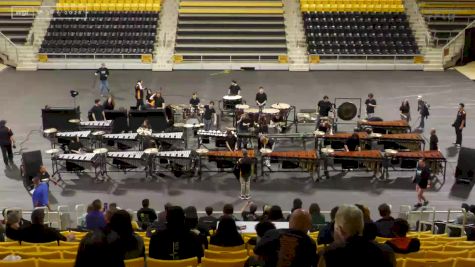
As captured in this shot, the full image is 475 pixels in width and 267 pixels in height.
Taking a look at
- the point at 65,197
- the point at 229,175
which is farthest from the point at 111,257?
the point at 229,175

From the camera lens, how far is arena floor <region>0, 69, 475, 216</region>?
16.2 metres

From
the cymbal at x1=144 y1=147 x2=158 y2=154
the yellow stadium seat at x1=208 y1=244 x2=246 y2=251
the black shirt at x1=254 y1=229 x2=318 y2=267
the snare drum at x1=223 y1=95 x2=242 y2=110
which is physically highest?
the snare drum at x1=223 y1=95 x2=242 y2=110

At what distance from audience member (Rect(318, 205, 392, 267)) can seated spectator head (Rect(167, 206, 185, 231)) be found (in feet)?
7.88

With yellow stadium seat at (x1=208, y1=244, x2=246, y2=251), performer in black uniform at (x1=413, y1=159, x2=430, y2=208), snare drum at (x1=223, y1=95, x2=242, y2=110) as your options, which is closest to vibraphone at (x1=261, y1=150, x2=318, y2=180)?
performer in black uniform at (x1=413, y1=159, x2=430, y2=208)

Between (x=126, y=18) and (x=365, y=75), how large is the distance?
43.1 ft

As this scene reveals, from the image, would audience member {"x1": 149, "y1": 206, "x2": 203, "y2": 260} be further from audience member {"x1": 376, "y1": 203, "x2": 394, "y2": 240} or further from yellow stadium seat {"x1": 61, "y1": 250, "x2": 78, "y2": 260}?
audience member {"x1": 376, "y1": 203, "x2": 394, "y2": 240}

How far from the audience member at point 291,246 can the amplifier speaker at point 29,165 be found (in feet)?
40.2

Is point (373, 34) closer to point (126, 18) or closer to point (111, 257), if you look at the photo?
point (126, 18)

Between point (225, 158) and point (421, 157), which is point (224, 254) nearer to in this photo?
point (225, 158)

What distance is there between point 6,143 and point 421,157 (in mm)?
11338

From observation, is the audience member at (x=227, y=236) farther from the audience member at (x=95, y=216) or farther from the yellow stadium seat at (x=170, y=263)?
the audience member at (x=95, y=216)

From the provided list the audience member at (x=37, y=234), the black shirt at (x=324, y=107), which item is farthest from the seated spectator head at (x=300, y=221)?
the black shirt at (x=324, y=107)

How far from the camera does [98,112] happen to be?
66.8ft

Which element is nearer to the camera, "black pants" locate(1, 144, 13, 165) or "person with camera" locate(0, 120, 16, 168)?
"person with camera" locate(0, 120, 16, 168)
